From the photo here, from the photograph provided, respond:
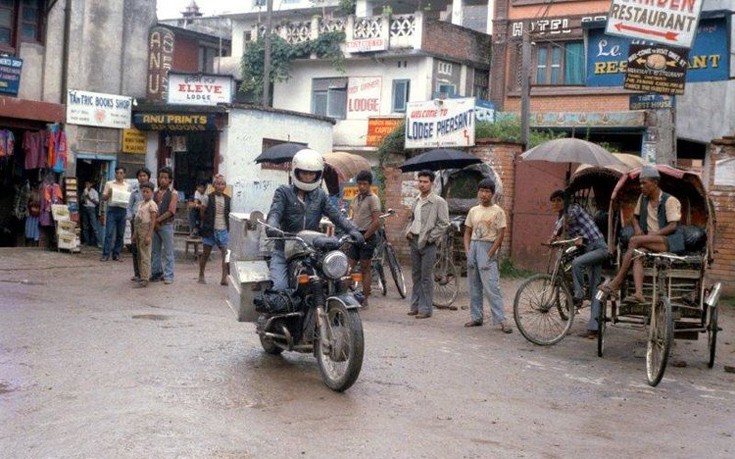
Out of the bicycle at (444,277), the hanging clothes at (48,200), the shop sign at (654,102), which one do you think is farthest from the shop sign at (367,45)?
the bicycle at (444,277)

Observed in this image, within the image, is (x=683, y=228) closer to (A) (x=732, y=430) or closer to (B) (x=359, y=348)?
(A) (x=732, y=430)

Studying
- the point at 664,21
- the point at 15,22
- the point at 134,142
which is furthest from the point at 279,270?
the point at 134,142

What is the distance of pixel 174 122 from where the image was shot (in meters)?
25.0

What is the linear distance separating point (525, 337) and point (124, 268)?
30.4 feet

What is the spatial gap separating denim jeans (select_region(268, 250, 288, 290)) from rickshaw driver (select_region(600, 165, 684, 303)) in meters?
3.40

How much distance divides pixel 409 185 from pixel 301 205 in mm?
11988

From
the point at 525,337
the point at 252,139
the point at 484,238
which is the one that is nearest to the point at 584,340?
the point at 525,337

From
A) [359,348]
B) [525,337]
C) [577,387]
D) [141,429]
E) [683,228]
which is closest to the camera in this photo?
[141,429]

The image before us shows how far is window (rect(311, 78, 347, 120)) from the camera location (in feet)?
113

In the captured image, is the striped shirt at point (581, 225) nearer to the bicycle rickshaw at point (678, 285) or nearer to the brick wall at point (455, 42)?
the bicycle rickshaw at point (678, 285)

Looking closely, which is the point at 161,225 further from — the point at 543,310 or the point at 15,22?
the point at 15,22

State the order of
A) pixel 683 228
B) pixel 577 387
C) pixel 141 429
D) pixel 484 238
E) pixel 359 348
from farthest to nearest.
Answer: pixel 484 238, pixel 683 228, pixel 577 387, pixel 359 348, pixel 141 429

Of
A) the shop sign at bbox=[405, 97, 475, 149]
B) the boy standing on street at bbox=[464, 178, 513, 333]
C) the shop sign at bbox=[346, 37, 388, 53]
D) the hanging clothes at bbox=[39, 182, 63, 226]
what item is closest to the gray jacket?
the boy standing on street at bbox=[464, 178, 513, 333]

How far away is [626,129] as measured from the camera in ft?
91.2
